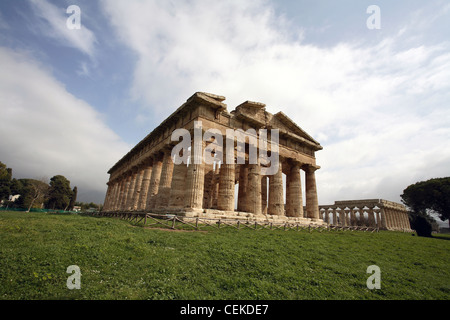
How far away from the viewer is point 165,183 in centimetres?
2370

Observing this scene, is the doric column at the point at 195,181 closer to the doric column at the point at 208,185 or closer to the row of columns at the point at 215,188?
the row of columns at the point at 215,188

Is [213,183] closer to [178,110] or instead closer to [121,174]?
[178,110]

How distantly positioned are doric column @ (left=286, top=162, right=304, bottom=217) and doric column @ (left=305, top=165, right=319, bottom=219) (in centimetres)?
256

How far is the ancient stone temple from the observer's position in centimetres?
1950

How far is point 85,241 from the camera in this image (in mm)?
8727

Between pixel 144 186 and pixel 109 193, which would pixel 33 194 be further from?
pixel 144 186

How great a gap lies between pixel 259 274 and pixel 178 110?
18.4m

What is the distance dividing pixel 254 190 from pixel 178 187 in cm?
804

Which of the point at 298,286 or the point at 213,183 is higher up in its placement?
the point at 213,183

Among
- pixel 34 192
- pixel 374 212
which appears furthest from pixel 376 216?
pixel 34 192

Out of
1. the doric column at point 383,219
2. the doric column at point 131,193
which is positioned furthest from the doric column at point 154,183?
the doric column at point 383,219

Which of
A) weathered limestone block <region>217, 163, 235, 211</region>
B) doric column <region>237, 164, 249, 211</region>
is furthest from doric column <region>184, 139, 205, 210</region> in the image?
doric column <region>237, 164, 249, 211</region>
